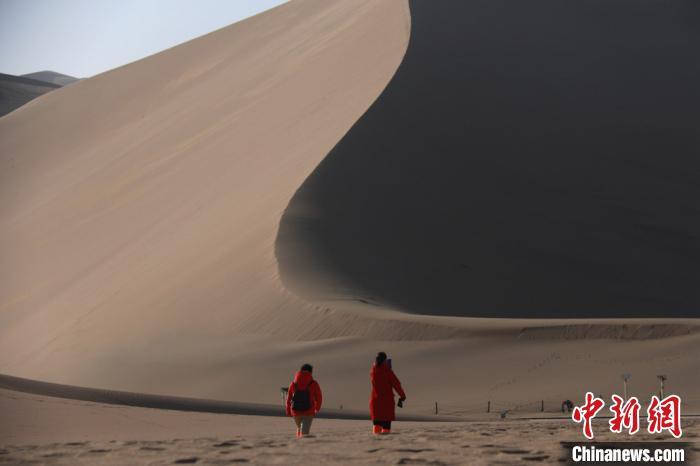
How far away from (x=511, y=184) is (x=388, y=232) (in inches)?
156

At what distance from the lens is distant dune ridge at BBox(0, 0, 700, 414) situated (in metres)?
21.8

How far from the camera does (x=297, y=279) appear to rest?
82.0ft

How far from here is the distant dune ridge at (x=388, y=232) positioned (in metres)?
21.8

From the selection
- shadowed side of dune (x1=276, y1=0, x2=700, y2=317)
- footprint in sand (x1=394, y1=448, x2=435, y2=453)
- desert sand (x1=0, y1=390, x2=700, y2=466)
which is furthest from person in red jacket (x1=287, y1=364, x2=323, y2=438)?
shadowed side of dune (x1=276, y1=0, x2=700, y2=317)

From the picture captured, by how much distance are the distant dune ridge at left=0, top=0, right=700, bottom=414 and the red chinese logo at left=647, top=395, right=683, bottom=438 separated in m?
6.46

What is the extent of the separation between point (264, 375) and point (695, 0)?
2925 cm

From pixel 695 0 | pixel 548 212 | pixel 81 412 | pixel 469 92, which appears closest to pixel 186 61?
pixel 695 0

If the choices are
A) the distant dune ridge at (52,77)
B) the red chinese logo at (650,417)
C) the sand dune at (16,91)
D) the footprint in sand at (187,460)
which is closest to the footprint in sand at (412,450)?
the red chinese logo at (650,417)

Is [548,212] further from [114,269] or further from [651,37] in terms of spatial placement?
[651,37]

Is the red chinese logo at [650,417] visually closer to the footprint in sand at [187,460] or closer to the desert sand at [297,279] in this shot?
the desert sand at [297,279]

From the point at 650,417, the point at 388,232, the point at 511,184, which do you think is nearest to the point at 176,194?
the point at 388,232

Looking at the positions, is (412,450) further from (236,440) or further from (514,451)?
(236,440)

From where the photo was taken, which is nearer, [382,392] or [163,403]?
[382,392]

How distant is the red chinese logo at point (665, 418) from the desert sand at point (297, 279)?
111 cm
